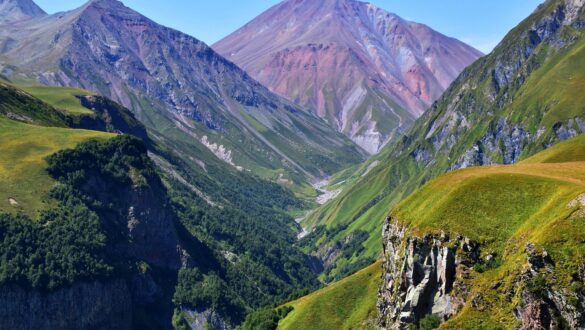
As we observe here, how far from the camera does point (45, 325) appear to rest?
18350 cm

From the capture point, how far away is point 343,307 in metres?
157

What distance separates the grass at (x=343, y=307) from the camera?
484 feet

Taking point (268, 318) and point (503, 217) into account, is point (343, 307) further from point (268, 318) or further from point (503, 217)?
point (503, 217)

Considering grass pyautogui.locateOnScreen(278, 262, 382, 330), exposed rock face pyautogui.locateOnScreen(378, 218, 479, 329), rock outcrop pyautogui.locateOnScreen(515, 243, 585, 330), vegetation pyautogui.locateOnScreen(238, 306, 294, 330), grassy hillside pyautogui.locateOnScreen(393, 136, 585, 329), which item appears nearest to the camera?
rock outcrop pyautogui.locateOnScreen(515, 243, 585, 330)

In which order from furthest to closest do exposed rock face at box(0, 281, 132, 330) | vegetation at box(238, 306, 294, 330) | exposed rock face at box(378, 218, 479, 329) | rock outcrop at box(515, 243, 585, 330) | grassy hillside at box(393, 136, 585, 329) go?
exposed rock face at box(0, 281, 132, 330) → vegetation at box(238, 306, 294, 330) → exposed rock face at box(378, 218, 479, 329) → grassy hillside at box(393, 136, 585, 329) → rock outcrop at box(515, 243, 585, 330)

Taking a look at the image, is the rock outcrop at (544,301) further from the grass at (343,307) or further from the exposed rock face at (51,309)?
the exposed rock face at (51,309)

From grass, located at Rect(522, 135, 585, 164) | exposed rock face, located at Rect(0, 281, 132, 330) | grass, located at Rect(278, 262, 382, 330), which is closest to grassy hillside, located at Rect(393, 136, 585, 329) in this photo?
grass, located at Rect(522, 135, 585, 164)

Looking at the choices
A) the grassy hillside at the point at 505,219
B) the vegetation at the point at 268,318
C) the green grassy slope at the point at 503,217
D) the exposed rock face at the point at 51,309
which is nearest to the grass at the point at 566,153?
the green grassy slope at the point at 503,217

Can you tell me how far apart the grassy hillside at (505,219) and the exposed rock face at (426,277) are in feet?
7.26

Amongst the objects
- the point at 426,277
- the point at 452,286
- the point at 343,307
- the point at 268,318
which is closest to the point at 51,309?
the point at 268,318

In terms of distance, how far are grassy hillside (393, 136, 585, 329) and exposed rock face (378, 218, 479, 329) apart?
7.26ft

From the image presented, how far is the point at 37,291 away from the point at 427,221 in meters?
139

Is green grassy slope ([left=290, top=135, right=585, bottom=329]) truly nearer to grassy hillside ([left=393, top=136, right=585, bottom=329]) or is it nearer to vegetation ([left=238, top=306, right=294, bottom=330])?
grassy hillside ([left=393, top=136, right=585, bottom=329])

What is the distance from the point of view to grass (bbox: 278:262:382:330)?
148 m
